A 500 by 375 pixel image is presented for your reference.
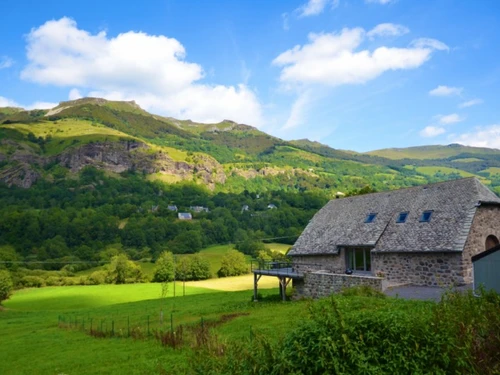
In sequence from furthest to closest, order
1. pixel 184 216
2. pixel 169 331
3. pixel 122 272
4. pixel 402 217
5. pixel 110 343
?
1. pixel 184 216
2. pixel 122 272
3. pixel 402 217
4. pixel 110 343
5. pixel 169 331

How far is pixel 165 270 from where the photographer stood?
76.5 metres

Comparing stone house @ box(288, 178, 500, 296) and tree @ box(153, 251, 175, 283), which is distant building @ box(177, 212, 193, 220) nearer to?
tree @ box(153, 251, 175, 283)

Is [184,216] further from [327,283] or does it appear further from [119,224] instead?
[327,283]

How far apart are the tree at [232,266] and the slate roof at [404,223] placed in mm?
45338

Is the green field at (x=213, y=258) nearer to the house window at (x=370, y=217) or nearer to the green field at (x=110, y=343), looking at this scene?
the green field at (x=110, y=343)

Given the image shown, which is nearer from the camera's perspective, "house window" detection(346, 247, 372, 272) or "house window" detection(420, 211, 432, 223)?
"house window" detection(420, 211, 432, 223)

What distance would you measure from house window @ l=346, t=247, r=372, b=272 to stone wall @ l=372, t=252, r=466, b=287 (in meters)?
1.25

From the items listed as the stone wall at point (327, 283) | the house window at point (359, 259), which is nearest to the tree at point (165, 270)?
the stone wall at point (327, 283)

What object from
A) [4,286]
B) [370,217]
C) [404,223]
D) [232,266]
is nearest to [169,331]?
[404,223]

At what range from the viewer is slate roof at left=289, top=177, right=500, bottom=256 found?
24.8 m

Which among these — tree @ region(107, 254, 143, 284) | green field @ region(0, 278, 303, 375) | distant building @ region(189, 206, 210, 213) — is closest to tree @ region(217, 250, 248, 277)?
tree @ region(107, 254, 143, 284)

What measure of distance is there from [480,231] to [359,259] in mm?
8540

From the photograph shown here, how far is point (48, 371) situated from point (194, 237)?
94968 millimetres

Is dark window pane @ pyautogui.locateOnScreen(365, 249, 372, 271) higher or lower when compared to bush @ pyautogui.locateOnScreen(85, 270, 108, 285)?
higher
